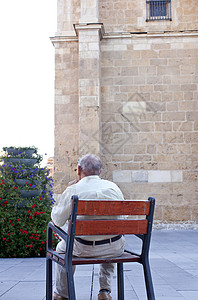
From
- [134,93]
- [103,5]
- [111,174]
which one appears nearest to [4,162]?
[111,174]

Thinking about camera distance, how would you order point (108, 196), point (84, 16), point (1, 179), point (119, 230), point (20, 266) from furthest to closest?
1. point (84, 16)
2. point (1, 179)
3. point (20, 266)
4. point (108, 196)
5. point (119, 230)

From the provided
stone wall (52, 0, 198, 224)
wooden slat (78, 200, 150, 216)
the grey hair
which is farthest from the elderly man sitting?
stone wall (52, 0, 198, 224)

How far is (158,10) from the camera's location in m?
10.1

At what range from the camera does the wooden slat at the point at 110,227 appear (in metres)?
2.30

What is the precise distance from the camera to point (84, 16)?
9.42 metres

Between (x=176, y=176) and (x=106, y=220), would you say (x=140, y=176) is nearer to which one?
(x=176, y=176)

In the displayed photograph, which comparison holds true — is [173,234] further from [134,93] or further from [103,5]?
[103,5]

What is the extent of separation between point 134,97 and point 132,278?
663 cm

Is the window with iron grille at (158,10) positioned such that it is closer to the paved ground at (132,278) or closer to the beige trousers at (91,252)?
the paved ground at (132,278)

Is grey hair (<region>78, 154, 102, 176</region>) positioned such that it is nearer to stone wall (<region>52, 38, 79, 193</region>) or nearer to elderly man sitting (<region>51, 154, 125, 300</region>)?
elderly man sitting (<region>51, 154, 125, 300</region>)

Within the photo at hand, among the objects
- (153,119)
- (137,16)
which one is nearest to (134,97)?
(153,119)

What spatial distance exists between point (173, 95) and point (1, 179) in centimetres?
593

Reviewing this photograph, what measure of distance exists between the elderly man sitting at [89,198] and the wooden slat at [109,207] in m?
0.22

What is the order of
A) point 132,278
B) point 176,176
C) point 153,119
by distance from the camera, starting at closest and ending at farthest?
point 132,278, point 176,176, point 153,119
